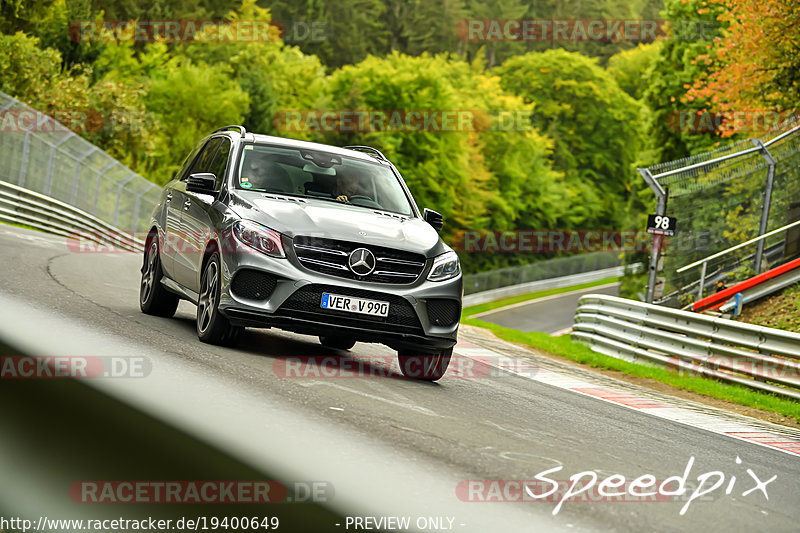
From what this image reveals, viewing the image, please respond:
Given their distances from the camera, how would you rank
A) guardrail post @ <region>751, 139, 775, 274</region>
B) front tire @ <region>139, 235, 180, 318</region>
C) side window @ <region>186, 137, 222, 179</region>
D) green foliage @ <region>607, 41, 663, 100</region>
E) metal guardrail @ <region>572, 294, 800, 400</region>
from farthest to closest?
1. green foliage @ <region>607, 41, 663, 100</region>
2. guardrail post @ <region>751, 139, 775, 274</region>
3. metal guardrail @ <region>572, 294, 800, 400</region>
4. front tire @ <region>139, 235, 180, 318</region>
5. side window @ <region>186, 137, 222, 179</region>

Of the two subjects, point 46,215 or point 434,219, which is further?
point 46,215

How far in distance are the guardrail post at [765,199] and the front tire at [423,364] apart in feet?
36.1

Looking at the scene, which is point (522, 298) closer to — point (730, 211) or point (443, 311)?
point (730, 211)

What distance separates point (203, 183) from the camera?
31.3ft

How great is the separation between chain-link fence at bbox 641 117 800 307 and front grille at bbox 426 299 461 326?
33.2ft

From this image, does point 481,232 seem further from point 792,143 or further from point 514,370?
point 514,370

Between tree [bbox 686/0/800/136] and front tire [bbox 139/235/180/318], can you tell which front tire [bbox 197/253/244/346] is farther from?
tree [bbox 686/0/800/136]

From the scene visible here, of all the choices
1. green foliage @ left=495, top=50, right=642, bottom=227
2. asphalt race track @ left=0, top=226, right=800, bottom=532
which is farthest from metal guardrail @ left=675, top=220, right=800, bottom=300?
green foliage @ left=495, top=50, right=642, bottom=227

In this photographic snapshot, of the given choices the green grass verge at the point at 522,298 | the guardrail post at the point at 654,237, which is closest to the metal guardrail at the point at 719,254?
the guardrail post at the point at 654,237

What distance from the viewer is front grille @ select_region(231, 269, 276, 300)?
8352 millimetres

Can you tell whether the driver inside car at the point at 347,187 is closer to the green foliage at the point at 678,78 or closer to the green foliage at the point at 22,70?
the green foliage at the point at 678,78

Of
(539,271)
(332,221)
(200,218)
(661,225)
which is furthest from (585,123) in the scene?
(332,221)

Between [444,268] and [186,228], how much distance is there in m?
2.74

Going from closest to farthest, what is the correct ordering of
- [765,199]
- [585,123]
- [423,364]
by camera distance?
[423,364] < [765,199] < [585,123]
